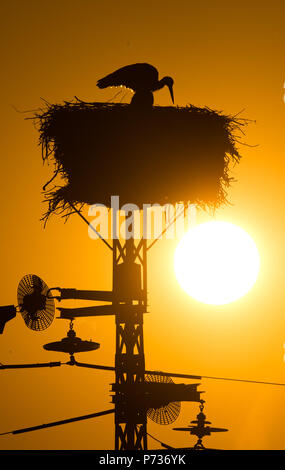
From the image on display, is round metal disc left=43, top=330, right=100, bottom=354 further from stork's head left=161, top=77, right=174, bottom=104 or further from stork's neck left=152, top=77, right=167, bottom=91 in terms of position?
stork's head left=161, top=77, right=174, bottom=104

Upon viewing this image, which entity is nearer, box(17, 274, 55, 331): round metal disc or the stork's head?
box(17, 274, 55, 331): round metal disc

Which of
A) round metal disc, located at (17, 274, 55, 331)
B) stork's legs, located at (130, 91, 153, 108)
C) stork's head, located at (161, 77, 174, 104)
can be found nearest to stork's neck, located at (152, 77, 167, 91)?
stork's head, located at (161, 77, 174, 104)

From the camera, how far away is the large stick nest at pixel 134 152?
18.2m

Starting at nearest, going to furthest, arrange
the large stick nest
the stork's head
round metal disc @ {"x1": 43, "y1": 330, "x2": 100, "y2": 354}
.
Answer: round metal disc @ {"x1": 43, "y1": 330, "x2": 100, "y2": 354} < the large stick nest < the stork's head

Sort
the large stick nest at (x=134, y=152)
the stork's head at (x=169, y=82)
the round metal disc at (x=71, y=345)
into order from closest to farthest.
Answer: the round metal disc at (x=71, y=345)
the large stick nest at (x=134, y=152)
the stork's head at (x=169, y=82)

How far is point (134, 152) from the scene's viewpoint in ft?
60.5

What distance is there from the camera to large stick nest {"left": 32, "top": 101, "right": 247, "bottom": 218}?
18.2 metres

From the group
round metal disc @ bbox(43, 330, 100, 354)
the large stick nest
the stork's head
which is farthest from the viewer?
the stork's head

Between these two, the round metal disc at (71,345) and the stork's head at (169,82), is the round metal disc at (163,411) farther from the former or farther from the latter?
the stork's head at (169,82)

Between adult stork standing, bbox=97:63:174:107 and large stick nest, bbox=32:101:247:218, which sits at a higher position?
adult stork standing, bbox=97:63:174:107

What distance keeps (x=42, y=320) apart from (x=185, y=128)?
4.37m

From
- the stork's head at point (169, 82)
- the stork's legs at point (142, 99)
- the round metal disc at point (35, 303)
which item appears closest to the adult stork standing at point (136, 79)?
the stork's legs at point (142, 99)
